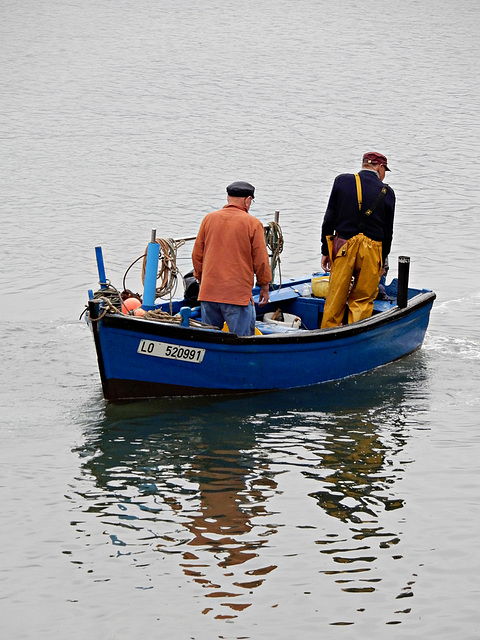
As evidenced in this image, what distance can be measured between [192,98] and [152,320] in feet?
79.7

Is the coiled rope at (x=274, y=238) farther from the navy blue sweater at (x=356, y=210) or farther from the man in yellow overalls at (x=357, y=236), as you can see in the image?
the navy blue sweater at (x=356, y=210)

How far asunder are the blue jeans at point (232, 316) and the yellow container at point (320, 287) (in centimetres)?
175

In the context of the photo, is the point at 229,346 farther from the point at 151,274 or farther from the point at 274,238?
the point at 274,238

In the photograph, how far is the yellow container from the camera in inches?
431

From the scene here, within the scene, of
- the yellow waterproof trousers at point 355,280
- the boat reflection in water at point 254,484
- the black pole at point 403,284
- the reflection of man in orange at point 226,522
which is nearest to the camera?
the reflection of man in orange at point 226,522

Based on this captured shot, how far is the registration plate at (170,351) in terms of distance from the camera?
8984mm

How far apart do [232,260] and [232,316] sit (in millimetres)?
541

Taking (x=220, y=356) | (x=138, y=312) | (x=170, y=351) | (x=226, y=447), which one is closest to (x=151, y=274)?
(x=138, y=312)

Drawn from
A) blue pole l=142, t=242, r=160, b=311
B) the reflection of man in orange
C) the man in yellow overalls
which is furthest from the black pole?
the reflection of man in orange

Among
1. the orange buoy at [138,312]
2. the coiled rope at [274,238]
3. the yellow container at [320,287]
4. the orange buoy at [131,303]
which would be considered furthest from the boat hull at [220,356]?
the coiled rope at [274,238]

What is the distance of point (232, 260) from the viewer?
8969mm

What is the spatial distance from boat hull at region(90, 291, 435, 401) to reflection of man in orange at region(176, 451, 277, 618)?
3.47 ft

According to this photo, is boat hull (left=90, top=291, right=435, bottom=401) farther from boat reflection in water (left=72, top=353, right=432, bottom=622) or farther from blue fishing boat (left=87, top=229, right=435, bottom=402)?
boat reflection in water (left=72, top=353, right=432, bottom=622)

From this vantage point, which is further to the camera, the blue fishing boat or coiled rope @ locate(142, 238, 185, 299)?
coiled rope @ locate(142, 238, 185, 299)
